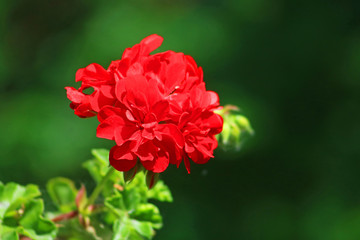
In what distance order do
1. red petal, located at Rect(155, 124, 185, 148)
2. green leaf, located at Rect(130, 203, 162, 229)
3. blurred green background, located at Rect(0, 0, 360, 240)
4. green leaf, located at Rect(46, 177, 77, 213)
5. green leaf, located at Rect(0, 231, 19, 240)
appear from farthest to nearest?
blurred green background, located at Rect(0, 0, 360, 240) → green leaf, located at Rect(46, 177, 77, 213) → green leaf, located at Rect(130, 203, 162, 229) → green leaf, located at Rect(0, 231, 19, 240) → red petal, located at Rect(155, 124, 185, 148)

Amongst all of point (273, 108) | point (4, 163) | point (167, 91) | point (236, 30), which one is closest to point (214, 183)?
point (273, 108)

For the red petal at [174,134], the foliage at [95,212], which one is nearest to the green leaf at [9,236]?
the foliage at [95,212]

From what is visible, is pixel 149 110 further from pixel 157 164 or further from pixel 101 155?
pixel 101 155

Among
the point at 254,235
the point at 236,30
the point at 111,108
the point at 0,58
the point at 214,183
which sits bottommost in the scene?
the point at 254,235

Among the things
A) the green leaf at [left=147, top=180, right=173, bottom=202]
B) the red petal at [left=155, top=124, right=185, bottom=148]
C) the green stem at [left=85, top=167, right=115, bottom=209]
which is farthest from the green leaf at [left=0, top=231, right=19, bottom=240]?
the red petal at [left=155, top=124, right=185, bottom=148]

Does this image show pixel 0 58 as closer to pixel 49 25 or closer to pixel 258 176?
pixel 49 25

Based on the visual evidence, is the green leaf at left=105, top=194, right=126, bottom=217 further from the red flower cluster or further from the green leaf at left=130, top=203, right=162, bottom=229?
the red flower cluster
